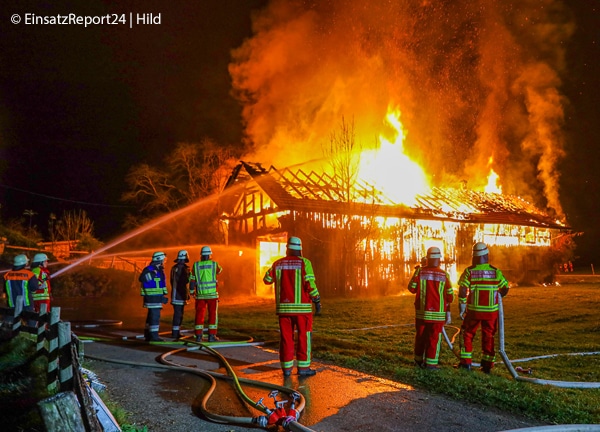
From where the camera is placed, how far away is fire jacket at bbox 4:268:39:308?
8992mm

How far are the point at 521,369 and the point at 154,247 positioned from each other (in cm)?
3157

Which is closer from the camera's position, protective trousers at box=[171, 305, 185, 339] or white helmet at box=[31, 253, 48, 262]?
white helmet at box=[31, 253, 48, 262]

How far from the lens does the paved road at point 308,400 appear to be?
188 inches

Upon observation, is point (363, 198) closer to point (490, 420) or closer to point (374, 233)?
point (374, 233)

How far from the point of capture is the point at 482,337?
23.3ft

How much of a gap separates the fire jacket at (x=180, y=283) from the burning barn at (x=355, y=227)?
31.4 feet

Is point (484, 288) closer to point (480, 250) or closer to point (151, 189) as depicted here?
point (480, 250)

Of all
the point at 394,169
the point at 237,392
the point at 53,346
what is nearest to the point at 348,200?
the point at 394,169

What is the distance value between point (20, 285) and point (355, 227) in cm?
1448

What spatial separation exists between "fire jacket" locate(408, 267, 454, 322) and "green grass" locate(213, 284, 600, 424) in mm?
795

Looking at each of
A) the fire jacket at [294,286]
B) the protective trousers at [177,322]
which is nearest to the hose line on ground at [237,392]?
the fire jacket at [294,286]

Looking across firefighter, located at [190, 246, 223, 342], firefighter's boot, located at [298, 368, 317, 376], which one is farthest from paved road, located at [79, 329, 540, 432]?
firefighter, located at [190, 246, 223, 342]

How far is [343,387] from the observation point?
6.21 m

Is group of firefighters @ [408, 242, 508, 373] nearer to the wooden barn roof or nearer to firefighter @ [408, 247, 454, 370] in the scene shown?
firefighter @ [408, 247, 454, 370]
